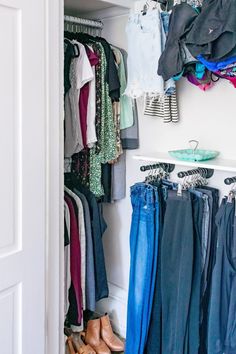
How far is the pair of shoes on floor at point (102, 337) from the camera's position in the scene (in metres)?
2.45

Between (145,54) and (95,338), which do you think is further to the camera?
(95,338)

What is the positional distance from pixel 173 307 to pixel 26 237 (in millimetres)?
841

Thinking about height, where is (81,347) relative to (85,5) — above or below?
below

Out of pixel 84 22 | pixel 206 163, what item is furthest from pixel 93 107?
pixel 206 163

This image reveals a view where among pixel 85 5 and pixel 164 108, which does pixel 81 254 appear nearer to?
pixel 164 108

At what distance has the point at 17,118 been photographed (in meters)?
1.68

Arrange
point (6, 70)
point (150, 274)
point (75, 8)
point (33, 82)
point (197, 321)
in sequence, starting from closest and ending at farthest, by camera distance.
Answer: point (6, 70)
point (33, 82)
point (197, 321)
point (150, 274)
point (75, 8)

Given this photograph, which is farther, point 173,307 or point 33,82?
point 173,307

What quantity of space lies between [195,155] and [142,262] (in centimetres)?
64

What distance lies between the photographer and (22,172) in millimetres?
1714

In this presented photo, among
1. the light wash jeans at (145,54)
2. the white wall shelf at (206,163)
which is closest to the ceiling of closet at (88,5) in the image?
the light wash jeans at (145,54)

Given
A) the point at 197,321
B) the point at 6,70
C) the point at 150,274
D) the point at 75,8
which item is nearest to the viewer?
the point at 6,70

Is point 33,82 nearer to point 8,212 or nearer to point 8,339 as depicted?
point 8,212

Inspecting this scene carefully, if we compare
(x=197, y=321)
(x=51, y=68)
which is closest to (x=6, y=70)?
(x=51, y=68)
